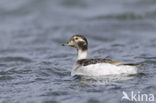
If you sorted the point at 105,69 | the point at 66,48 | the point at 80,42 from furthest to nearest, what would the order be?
1. the point at 66,48
2. the point at 80,42
3. the point at 105,69

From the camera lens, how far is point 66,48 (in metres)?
16.6

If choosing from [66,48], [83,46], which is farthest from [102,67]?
[66,48]

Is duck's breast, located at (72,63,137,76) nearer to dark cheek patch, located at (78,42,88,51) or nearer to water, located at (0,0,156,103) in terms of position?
water, located at (0,0,156,103)

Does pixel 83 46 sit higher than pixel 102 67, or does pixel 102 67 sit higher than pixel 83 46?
pixel 83 46

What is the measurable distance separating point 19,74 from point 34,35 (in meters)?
6.29

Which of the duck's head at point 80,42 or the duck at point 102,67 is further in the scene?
the duck's head at point 80,42

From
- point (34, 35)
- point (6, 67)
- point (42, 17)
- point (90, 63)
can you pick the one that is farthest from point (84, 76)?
point (42, 17)

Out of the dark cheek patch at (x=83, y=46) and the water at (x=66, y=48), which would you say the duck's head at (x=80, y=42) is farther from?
the water at (x=66, y=48)

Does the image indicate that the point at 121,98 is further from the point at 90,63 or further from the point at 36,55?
the point at 36,55

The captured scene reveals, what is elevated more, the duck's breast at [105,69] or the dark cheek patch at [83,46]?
the dark cheek patch at [83,46]

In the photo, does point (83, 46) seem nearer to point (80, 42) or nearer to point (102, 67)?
point (80, 42)

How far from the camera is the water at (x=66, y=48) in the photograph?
10453 mm

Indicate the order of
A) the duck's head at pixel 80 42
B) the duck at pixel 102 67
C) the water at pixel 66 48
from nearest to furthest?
1. the water at pixel 66 48
2. the duck at pixel 102 67
3. the duck's head at pixel 80 42

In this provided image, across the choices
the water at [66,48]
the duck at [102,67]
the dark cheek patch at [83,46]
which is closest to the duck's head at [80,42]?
the dark cheek patch at [83,46]
